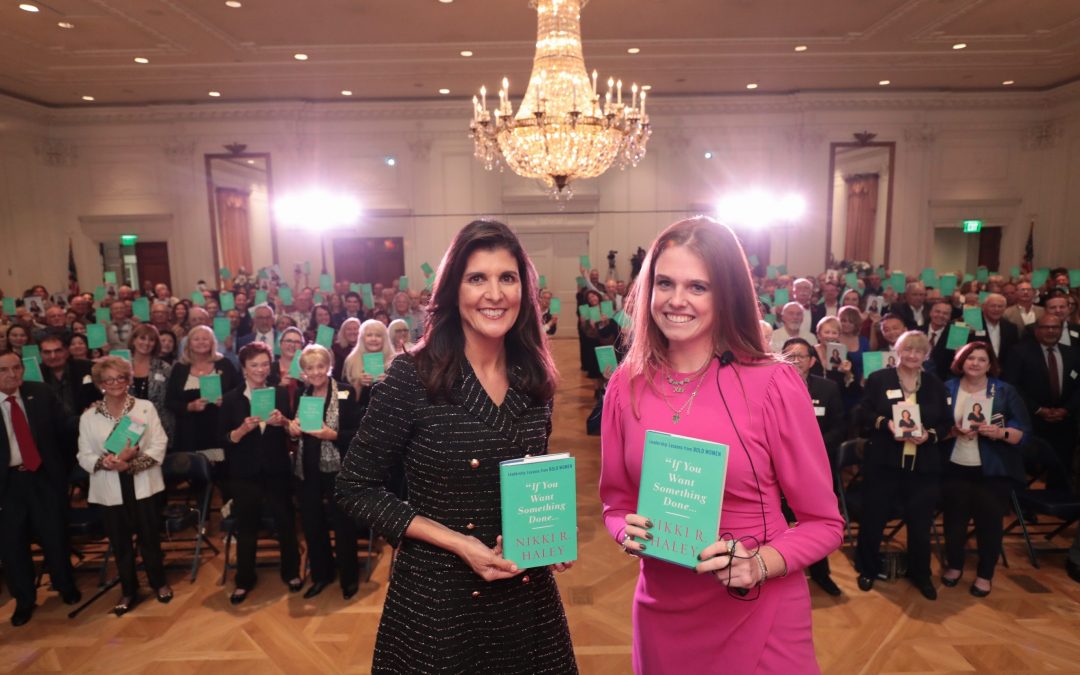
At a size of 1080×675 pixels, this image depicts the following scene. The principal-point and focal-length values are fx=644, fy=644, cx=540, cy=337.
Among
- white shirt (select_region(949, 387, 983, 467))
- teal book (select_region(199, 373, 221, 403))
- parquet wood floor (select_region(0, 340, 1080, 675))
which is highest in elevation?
teal book (select_region(199, 373, 221, 403))

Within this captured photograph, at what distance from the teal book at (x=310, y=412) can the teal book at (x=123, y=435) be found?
0.90 metres

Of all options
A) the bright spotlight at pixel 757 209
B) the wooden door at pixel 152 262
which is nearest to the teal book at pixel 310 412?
the bright spotlight at pixel 757 209

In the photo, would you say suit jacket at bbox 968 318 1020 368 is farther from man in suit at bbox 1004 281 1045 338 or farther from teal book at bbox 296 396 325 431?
teal book at bbox 296 396 325 431

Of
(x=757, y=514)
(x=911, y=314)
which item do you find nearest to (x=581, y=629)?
(x=757, y=514)

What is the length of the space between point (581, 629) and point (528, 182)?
11.4 meters

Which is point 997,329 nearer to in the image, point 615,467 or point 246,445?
point 615,467

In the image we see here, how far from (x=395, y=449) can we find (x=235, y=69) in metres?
11.7

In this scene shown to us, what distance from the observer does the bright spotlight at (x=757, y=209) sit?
13.7 meters

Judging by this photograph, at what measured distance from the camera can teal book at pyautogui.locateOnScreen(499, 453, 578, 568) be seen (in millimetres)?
1407

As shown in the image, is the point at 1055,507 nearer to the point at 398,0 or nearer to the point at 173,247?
the point at 398,0

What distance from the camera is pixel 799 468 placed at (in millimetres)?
1466

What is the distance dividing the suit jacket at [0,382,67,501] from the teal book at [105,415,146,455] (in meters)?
0.45

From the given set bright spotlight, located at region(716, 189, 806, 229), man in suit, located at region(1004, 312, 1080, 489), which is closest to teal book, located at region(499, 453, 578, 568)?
man in suit, located at region(1004, 312, 1080, 489)

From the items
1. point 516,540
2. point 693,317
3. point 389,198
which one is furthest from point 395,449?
point 389,198
